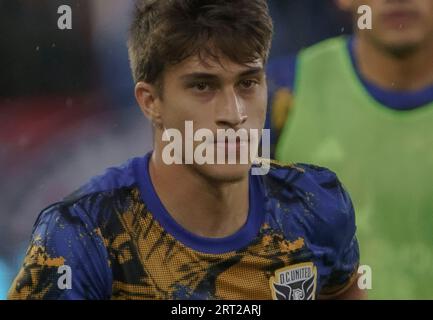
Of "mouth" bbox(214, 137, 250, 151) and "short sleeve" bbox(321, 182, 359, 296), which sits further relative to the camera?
"short sleeve" bbox(321, 182, 359, 296)

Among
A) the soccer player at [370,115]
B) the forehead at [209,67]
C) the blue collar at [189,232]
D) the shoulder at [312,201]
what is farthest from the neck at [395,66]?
the blue collar at [189,232]

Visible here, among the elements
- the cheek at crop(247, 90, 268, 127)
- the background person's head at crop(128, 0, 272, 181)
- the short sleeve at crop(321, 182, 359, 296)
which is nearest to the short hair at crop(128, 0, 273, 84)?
the background person's head at crop(128, 0, 272, 181)

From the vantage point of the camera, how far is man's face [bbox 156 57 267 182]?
6.12ft

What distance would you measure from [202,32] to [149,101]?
10.4 inches

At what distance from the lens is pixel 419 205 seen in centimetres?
214

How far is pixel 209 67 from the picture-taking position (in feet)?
6.09

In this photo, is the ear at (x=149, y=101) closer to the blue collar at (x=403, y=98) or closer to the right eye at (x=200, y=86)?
the right eye at (x=200, y=86)

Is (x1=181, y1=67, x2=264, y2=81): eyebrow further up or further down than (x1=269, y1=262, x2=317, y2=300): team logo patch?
further up

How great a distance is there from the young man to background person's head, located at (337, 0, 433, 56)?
1.10 ft

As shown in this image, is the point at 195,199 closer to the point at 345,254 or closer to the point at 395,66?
the point at 345,254

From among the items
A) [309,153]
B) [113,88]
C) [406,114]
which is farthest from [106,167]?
[406,114]

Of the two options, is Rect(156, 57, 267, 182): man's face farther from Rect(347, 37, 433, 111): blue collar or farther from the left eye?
Rect(347, 37, 433, 111): blue collar
